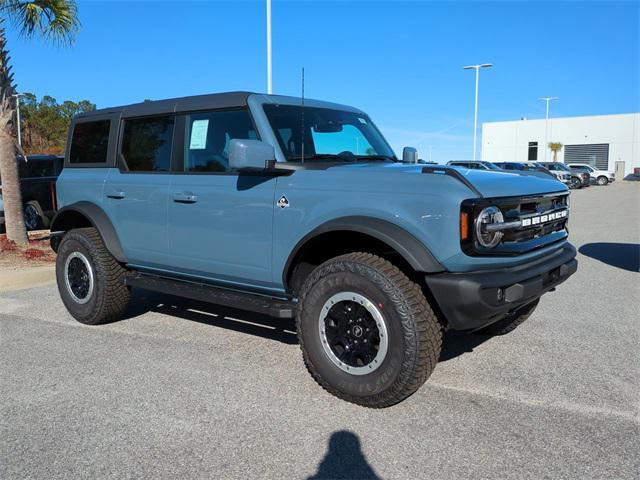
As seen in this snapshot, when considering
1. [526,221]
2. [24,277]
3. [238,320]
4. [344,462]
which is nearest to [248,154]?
[526,221]

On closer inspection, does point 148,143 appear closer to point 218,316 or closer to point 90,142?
point 90,142

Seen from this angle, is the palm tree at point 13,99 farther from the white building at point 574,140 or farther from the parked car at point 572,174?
the white building at point 574,140

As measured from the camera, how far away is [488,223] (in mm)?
3387

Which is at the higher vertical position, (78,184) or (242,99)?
(242,99)

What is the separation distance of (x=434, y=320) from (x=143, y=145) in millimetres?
3200

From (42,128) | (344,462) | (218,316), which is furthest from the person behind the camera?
Answer: (42,128)

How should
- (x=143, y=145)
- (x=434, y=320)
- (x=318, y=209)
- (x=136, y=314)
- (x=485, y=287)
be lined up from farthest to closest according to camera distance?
(x=136, y=314) → (x=143, y=145) → (x=318, y=209) → (x=434, y=320) → (x=485, y=287)

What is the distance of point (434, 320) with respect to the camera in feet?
11.5

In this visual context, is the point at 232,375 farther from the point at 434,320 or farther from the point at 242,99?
the point at 242,99

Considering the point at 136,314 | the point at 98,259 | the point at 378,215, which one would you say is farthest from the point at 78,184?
the point at 378,215

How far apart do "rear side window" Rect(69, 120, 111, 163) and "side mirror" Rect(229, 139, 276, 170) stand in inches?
89.9

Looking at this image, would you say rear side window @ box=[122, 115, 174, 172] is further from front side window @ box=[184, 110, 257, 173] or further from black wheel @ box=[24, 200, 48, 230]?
black wheel @ box=[24, 200, 48, 230]

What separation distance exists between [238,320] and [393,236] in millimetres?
2723

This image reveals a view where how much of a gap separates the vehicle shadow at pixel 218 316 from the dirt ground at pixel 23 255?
2.86 m
